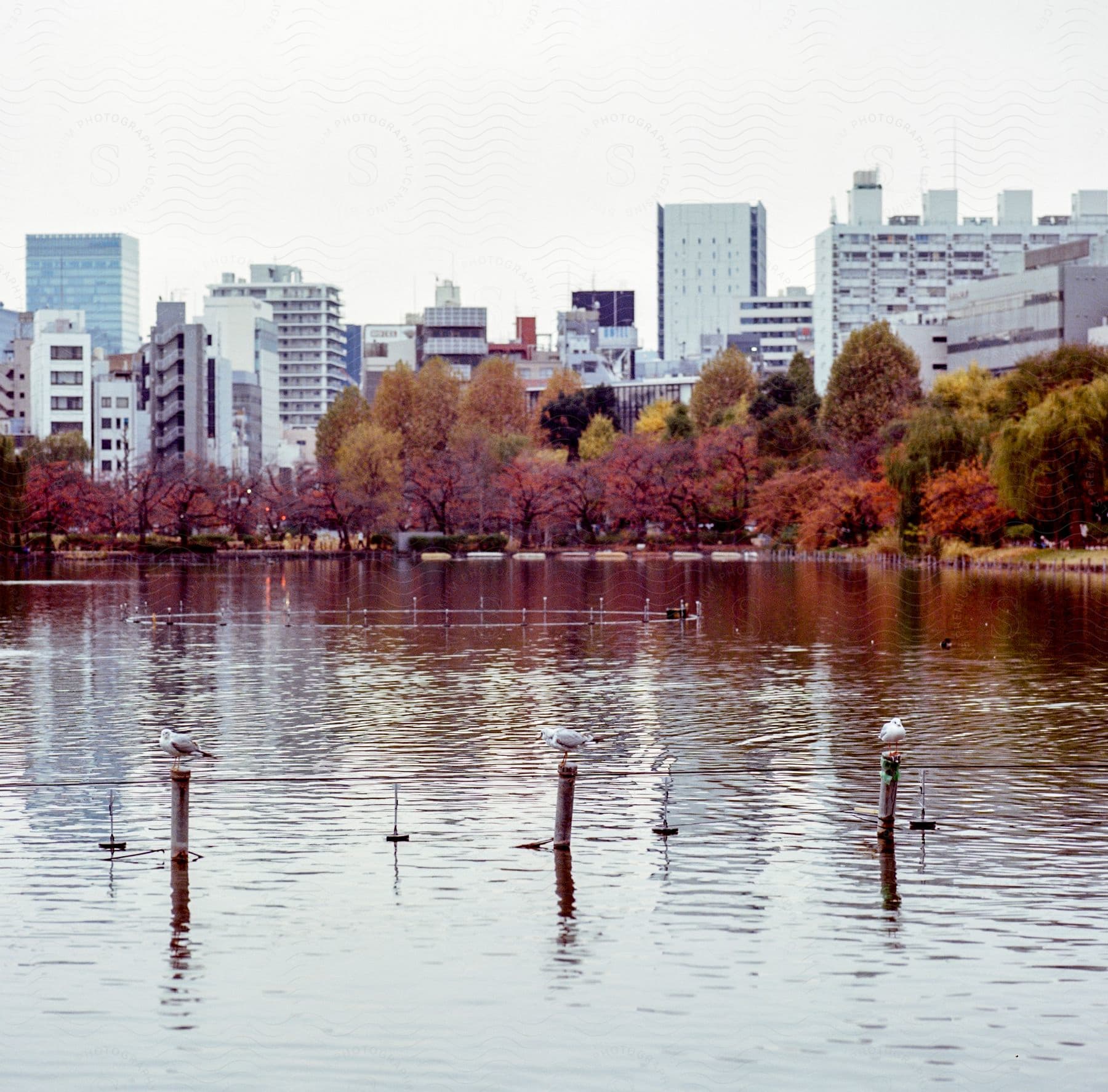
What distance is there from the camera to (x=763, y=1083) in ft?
44.8

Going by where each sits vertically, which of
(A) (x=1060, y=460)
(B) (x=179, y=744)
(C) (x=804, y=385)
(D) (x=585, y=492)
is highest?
(C) (x=804, y=385)

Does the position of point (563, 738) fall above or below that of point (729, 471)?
below

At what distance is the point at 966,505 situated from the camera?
3880 inches

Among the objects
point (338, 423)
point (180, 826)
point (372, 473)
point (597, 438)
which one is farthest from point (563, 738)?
point (597, 438)

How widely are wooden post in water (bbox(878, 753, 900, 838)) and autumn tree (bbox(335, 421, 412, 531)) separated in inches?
4544

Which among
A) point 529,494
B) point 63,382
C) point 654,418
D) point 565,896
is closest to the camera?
point 565,896

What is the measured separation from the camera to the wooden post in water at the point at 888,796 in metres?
21.3

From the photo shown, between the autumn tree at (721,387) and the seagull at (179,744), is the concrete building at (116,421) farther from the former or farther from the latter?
the seagull at (179,744)

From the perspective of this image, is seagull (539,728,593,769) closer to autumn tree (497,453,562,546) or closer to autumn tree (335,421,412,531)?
autumn tree (497,453,562,546)

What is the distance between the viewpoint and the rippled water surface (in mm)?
14430

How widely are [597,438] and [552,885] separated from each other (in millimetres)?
136192

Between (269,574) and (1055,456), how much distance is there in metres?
42.6

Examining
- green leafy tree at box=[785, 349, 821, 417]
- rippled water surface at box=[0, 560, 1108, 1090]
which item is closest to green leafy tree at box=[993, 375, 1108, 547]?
green leafy tree at box=[785, 349, 821, 417]

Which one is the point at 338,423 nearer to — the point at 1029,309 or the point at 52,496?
the point at 52,496
